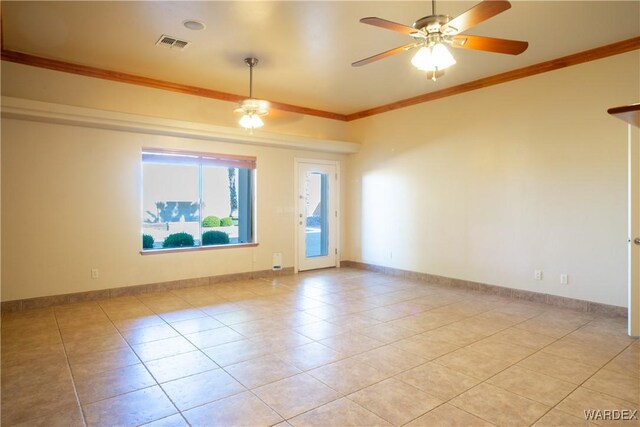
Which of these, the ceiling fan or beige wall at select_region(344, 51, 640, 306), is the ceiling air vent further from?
beige wall at select_region(344, 51, 640, 306)

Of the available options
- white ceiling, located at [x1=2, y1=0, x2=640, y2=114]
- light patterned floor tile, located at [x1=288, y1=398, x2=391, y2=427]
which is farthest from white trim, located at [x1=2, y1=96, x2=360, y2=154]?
light patterned floor tile, located at [x1=288, y1=398, x2=391, y2=427]

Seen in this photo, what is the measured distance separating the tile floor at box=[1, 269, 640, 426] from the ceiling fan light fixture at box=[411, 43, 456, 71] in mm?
2357

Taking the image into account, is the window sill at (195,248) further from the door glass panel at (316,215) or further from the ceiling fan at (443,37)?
the ceiling fan at (443,37)

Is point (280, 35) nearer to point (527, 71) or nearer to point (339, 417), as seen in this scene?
point (527, 71)

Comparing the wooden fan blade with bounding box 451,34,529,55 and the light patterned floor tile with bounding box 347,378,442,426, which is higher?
the wooden fan blade with bounding box 451,34,529,55

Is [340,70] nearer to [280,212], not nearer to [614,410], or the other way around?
[280,212]

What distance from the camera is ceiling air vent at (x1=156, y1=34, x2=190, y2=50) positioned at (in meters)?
4.03

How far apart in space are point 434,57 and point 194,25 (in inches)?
96.0

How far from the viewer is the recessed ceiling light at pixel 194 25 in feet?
12.1

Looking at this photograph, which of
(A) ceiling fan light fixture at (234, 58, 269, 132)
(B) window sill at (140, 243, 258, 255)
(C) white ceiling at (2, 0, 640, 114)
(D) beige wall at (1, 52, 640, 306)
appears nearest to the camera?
(C) white ceiling at (2, 0, 640, 114)

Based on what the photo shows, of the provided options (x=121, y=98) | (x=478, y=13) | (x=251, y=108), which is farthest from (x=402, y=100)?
(x=121, y=98)

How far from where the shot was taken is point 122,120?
4902mm

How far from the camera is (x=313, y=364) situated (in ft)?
10.1

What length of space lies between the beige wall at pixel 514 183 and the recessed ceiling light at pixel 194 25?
384 cm
